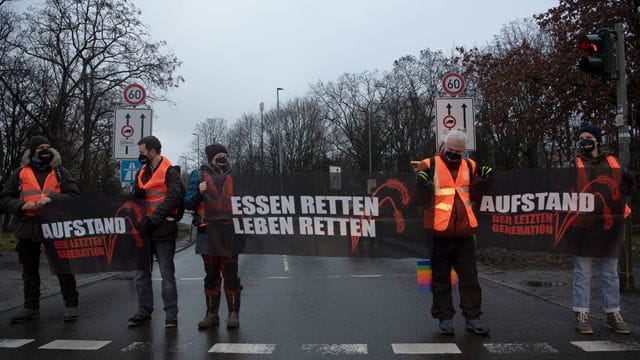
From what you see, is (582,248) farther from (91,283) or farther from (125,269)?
(91,283)

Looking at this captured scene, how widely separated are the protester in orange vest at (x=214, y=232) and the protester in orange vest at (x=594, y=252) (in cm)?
356

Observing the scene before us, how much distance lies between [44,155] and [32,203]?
575mm

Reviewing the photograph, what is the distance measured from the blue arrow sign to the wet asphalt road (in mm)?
4794

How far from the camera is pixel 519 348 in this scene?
516 centimetres

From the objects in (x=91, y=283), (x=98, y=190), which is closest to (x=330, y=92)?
(x=98, y=190)

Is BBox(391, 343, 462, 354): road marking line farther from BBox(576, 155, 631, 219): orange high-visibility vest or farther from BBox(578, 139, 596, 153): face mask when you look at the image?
BBox(578, 139, 596, 153): face mask

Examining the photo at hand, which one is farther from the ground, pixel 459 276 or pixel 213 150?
pixel 213 150

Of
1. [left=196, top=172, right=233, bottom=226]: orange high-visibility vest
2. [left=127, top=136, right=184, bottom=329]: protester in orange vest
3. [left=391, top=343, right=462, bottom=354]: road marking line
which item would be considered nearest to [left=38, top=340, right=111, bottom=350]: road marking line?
[left=127, top=136, right=184, bottom=329]: protester in orange vest

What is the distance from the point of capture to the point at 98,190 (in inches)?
1303

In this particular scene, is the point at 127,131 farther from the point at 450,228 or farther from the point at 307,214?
the point at 450,228

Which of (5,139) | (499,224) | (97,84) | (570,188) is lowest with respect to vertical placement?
(499,224)

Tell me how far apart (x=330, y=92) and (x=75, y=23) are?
3654 centimetres

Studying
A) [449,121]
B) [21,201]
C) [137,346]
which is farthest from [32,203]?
[449,121]

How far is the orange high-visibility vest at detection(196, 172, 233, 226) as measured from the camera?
6.36m
